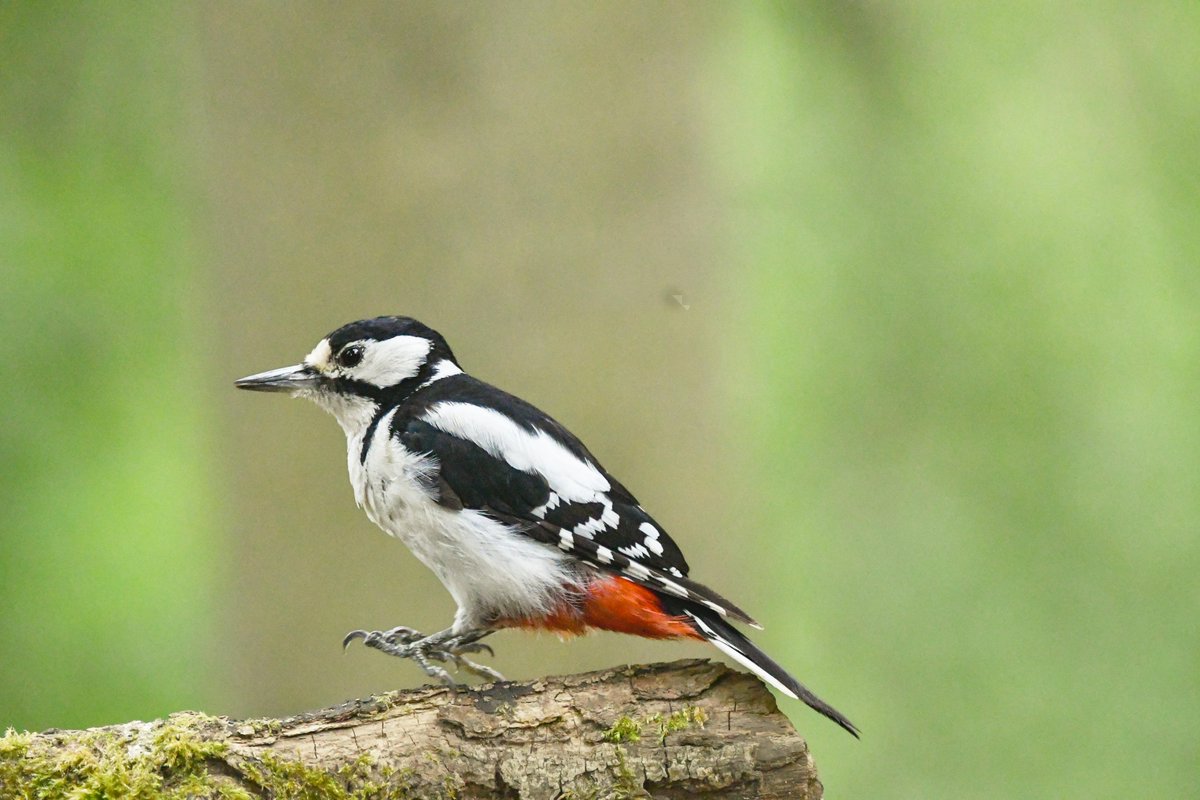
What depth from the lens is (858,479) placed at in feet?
13.1

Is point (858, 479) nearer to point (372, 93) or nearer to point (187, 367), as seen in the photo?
point (372, 93)

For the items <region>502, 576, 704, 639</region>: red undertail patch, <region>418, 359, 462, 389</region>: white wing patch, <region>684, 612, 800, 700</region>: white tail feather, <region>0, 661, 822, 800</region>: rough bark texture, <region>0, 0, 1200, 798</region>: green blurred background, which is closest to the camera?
<region>0, 661, 822, 800</region>: rough bark texture

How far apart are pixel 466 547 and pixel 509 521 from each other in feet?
0.31

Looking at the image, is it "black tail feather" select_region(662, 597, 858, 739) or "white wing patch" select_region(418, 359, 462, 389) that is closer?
"black tail feather" select_region(662, 597, 858, 739)

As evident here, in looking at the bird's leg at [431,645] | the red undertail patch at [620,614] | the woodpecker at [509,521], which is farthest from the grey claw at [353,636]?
the red undertail patch at [620,614]

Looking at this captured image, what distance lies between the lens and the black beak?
7.07 feet

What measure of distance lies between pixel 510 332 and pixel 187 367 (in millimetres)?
2239

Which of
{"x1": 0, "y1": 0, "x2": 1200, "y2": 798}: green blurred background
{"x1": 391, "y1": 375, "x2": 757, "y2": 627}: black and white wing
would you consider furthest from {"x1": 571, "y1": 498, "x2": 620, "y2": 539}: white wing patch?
{"x1": 0, "y1": 0, "x2": 1200, "y2": 798}: green blurred background

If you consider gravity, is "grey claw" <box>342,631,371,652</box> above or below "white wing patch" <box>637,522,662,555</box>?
below

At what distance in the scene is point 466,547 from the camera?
6.81 feet

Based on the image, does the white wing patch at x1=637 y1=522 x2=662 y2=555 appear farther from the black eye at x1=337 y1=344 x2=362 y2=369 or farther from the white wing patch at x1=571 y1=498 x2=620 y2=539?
the black eye at x1=337 y1=344 x2=362 y2=369

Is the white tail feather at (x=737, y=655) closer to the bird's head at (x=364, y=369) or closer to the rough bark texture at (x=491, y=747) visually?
the rough bark texture at (x=491, y=747)

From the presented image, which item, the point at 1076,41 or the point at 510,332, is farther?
the point at 1076,41

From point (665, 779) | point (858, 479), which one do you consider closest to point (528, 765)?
point (665, 779)
